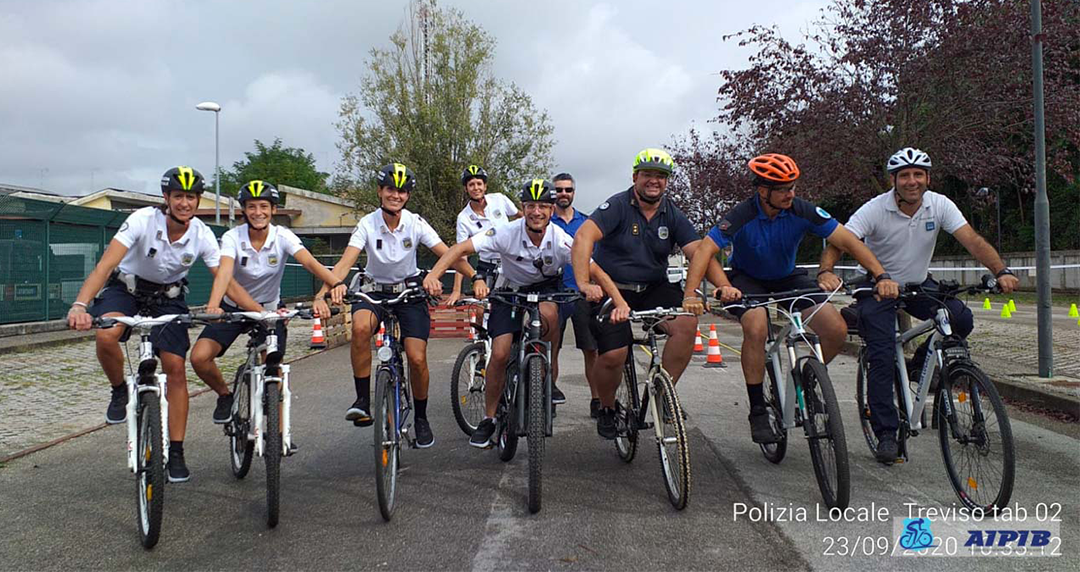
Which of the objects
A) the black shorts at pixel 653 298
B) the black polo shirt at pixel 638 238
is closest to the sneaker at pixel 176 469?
the black shorts at pixel 653 298

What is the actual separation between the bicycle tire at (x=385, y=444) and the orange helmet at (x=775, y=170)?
2632mm

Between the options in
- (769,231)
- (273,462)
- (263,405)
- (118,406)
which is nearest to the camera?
(273,462)

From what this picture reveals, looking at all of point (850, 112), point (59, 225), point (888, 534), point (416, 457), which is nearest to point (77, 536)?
point (416, 457)

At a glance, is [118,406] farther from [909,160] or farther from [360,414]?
[909,160]

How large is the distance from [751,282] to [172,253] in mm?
3841

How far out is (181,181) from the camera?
16.3 ft

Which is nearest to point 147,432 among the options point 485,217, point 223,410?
point 223,410

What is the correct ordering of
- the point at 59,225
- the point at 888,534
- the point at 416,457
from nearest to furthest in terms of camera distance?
the point at 888,534
the point at 416,457
the point at 59,225

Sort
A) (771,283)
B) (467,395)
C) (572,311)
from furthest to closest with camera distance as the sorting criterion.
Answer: (467,395) < (572,311) < (771,283)

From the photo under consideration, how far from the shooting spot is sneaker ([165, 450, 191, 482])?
15.7 ft

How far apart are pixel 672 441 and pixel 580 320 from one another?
1.93m

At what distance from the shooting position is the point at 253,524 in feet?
14.2

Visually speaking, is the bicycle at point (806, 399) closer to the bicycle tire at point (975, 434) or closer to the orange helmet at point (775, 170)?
the bicycle tire at point (975, 434)

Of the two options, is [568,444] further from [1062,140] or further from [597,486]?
[1062,140]
